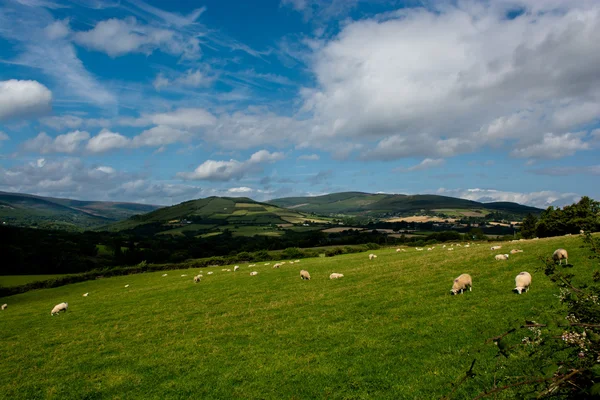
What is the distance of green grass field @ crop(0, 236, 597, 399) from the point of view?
12141 millimetres

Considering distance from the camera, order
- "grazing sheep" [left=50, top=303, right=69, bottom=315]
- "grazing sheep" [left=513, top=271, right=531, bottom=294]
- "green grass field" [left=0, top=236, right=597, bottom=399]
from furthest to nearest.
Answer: "grazing sheep" [left=50, top=303, right=69, bottom=315] → "grazing sheep" [left=513, top=271, right=531, bottom=294] → "green grass field" [left=0, top=236, right=597, bottom=399]

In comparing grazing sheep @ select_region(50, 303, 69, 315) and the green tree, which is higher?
the green tree

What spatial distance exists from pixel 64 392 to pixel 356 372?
12585 millimetres

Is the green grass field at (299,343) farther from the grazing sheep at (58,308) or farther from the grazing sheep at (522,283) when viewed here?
the grazing sheep at (58,308)

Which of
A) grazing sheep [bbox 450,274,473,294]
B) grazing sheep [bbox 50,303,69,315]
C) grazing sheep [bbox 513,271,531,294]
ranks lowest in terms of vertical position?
grazing sheep [bbox 50,303,69,315]

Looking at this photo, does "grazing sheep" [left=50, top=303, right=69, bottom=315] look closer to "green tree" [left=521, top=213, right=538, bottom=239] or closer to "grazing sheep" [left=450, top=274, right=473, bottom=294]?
"grazing sheep" [left=450, top=274, right=473, bottom=294]

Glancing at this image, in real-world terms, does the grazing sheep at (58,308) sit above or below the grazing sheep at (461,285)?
below

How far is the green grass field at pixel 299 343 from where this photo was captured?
12.1 m

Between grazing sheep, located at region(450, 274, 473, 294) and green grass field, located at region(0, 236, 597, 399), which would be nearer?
green grass field, located at region(0, 236, 597, 399)

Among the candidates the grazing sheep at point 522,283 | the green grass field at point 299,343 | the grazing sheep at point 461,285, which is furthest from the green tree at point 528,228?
the grazing sheep at point 522,283

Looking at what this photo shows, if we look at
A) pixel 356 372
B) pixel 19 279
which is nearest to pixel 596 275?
pixel 356 372

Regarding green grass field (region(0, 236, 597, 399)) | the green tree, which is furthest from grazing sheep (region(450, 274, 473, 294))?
the green tree

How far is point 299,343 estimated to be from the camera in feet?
52.5

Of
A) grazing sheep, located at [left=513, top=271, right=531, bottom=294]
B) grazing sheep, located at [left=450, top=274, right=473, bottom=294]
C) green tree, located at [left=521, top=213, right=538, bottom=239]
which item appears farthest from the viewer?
green tree, located at [left=521, top=213, right=538, bottom=239]
